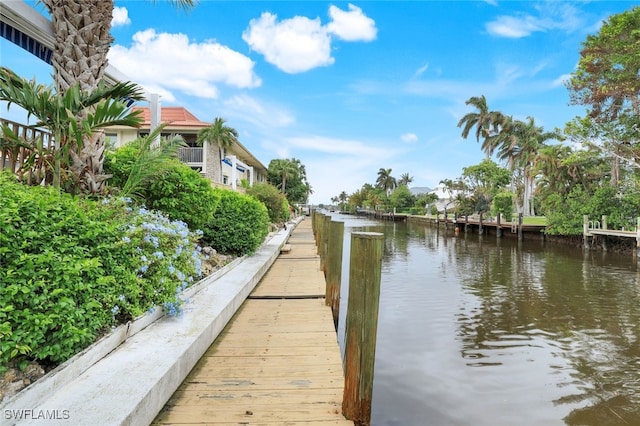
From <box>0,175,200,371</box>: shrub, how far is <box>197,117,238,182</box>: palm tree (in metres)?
21.0

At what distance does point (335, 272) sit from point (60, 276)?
16.3ft

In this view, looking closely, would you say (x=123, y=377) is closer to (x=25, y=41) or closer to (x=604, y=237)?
(x=25, y=41)

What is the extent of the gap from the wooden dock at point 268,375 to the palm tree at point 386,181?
334ft

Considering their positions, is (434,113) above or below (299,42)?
above

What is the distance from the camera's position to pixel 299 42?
11.8 m

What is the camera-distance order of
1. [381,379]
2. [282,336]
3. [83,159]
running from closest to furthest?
[282,336], [83,159], [381,379]

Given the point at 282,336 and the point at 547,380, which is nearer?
the point at 282,336

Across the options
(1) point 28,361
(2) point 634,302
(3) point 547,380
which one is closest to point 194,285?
(1) point 28,361

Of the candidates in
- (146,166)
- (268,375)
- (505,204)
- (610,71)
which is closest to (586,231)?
(610,71)

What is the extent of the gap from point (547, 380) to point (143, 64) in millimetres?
12215

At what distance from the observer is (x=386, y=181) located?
350ft

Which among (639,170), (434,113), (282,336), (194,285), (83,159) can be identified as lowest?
(282,336)

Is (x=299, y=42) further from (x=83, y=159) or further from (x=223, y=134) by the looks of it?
(x=223, y=134)

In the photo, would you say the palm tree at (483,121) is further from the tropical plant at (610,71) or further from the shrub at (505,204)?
the tropical plant at (610,71)
